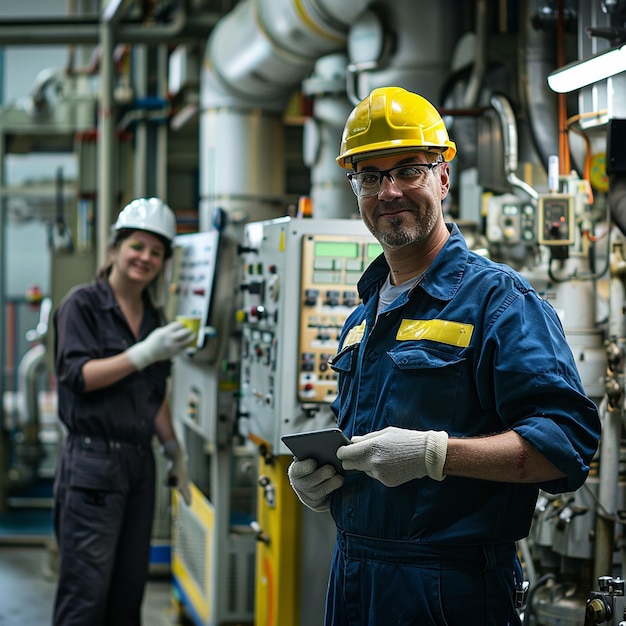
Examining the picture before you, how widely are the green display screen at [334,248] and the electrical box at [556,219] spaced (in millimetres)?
613

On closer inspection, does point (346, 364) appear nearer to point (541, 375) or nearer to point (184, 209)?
point (541, 375)

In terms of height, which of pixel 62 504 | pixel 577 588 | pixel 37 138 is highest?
pixel 37 138

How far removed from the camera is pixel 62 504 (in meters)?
3.28

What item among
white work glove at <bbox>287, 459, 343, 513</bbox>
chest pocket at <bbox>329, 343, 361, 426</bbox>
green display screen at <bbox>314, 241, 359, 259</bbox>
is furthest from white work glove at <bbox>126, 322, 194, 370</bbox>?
white work glove at <bbox>287, 459, 343, 513</bbox>

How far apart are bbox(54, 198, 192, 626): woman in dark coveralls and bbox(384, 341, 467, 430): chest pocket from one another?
64.7 inches

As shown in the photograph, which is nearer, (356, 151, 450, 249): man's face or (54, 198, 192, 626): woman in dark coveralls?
(356, 151, 450, 249): man's face

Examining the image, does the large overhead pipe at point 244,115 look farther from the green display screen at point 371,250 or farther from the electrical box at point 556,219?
the electrical box at point 556,219

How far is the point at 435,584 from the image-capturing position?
5.58 feet

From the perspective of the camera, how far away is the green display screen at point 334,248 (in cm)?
308

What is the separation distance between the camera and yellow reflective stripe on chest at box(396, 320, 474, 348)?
1.70 meters

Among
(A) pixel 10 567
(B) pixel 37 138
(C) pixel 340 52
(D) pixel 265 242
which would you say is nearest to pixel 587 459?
(D) pixel 265 242

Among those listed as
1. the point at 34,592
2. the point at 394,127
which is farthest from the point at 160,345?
the point at 34,592

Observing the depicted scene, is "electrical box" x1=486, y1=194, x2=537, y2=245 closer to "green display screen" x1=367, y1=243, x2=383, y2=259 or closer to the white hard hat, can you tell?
"green display screen" x1=367, y1=243, x2=383, y2=259

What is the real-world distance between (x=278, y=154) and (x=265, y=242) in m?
1.93
